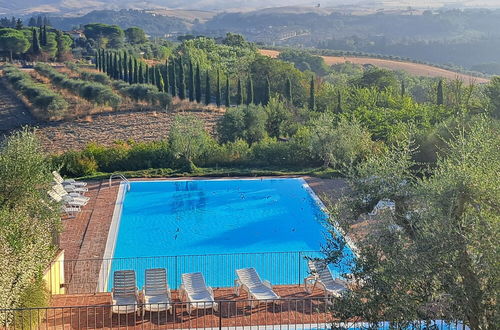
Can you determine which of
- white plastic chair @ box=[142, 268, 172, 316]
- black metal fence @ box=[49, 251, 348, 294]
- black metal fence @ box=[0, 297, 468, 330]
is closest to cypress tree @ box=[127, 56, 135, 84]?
black metal fence @ box=[49, 251, 348, 294]

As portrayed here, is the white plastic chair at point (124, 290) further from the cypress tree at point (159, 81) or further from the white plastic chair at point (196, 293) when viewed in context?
the cypress tree at point (159, 81)

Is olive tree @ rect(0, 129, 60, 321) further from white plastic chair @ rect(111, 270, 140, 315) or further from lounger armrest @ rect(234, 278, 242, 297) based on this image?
lounger armrest @ rect(234, 278, 242, 297)

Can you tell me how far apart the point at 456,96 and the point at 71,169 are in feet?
66.9

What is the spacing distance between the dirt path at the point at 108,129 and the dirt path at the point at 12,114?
2090 mm

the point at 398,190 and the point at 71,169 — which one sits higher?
the point at 398,190

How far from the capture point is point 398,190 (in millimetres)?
8211

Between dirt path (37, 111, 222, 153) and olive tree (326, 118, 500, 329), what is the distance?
81.4ft

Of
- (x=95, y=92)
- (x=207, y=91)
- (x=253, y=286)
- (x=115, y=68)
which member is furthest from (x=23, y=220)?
(x=115, y=68)

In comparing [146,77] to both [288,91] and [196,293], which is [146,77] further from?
[196,293]

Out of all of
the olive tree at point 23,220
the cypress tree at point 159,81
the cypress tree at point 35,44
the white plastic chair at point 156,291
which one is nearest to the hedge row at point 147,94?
the cypress tree at point 159,81

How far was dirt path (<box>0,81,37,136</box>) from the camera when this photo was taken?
123 ft

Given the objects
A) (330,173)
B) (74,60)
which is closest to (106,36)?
(74,60)

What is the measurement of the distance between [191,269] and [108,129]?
21.7m

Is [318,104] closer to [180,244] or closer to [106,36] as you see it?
[180,244]
